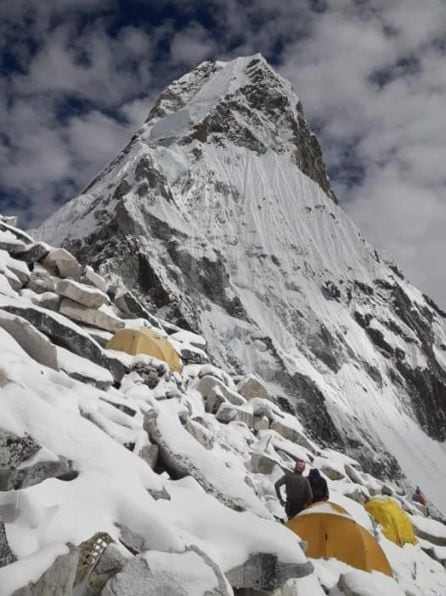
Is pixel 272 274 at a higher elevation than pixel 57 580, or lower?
higher

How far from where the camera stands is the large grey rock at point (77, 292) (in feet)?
43.8

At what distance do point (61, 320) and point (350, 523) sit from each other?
6.35m

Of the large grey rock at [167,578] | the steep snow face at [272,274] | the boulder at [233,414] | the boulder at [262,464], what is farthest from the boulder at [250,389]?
the steep snow face at [272,274]

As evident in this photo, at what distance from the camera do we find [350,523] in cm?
775

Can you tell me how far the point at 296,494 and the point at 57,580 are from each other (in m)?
6.02

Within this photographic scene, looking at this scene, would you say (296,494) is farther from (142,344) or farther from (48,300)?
(48,300)

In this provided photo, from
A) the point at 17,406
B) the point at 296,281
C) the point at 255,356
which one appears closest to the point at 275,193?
the point at 296,281

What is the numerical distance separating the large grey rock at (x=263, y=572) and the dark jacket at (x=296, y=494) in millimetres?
4343

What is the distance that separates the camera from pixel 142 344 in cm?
1407

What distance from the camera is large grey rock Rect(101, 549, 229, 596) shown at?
3.17 metres

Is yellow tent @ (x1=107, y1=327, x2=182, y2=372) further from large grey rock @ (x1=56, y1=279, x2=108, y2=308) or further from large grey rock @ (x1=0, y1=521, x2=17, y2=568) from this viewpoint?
large grey rock @ (x1=0, y1=521, x2=17, y2=568)

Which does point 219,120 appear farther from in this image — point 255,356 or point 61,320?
point 61,320

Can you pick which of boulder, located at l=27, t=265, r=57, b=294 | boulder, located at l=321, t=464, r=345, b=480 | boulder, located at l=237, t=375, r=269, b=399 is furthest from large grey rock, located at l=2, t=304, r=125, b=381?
boulder, located at l=237, t=375, r=269, b=399

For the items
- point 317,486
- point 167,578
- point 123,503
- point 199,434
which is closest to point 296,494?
point 317,486
